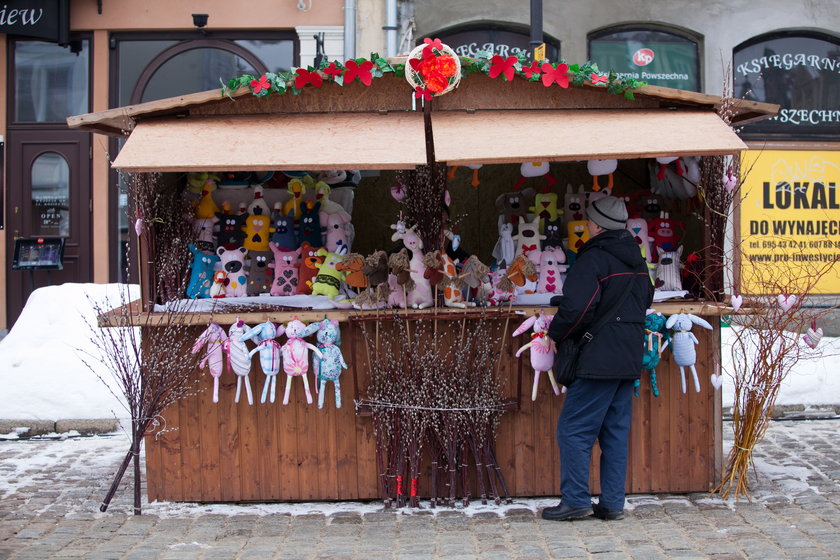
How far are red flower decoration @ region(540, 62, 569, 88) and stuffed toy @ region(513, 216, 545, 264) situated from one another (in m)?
1.12

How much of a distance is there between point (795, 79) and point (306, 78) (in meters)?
7.25

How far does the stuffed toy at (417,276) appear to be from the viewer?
542cm

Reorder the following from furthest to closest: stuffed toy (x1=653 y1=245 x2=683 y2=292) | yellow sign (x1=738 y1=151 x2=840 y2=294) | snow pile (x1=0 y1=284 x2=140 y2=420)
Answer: yellow sign (x1=738 y1=151 x2=840 y2=294) → snow pile (x1=0 y1=284 x2=140 y2=420) → stuffed toy (x1=653 y1=245 x2=683 y2=292)

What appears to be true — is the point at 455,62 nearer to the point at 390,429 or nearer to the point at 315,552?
the point at 390,429

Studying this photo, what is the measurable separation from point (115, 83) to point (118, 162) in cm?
Answer: 590

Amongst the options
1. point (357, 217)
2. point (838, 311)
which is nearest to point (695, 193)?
point (357, 217)

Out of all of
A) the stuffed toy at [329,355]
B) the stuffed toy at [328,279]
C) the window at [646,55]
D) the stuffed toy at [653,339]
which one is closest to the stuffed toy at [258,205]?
the stuffed toy at [328,279]

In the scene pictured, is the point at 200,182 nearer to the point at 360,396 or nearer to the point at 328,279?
the point at 328,279

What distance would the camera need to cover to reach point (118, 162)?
192 inches

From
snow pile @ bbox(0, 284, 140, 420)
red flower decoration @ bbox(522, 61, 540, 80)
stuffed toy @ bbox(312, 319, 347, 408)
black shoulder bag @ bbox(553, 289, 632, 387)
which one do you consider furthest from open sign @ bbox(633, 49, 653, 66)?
stuffed toy @ bbox(312, 319, 347, 408)

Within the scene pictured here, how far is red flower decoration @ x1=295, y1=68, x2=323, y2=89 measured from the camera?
17.2 feet

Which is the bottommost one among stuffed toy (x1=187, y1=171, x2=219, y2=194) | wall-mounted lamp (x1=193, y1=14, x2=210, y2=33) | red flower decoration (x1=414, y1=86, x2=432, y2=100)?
stuffed toy (x1=187, y1=171, x2=219, y2=194)

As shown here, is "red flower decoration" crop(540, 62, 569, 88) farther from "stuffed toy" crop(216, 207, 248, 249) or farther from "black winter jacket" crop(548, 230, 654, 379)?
"stuffed toy" crop(216, 207, 248, 249)

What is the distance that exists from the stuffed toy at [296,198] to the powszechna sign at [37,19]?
17.2 ft
